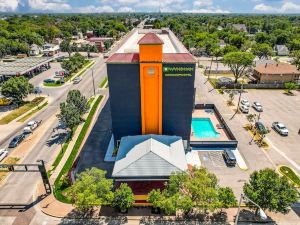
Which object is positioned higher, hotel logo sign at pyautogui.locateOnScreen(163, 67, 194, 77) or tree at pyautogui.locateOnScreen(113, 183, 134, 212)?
hotel logo sign at pyautogui.locateOnScreen(163, 67, 194, 77)

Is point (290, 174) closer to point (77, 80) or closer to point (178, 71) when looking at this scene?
point (178, 71)

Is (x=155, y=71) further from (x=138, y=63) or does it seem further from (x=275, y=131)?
(x=275, y=131)

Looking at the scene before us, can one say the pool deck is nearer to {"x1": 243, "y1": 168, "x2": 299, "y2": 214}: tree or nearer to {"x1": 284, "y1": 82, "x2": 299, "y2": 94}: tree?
{"x1": 243, "y1": 168, "x2": 299, "y2": 214}: tree

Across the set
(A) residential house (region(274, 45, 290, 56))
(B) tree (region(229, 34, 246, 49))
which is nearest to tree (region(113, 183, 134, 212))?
(B) tree (region(229, 34, 246, 49))

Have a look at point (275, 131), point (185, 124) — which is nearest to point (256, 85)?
point (275, 131)

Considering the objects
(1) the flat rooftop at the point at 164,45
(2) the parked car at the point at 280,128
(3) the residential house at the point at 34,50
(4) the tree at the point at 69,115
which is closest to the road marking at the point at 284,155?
(2) the parked car at the point at 280,128

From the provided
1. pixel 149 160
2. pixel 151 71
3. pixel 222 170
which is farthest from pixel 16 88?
pixel 222 170

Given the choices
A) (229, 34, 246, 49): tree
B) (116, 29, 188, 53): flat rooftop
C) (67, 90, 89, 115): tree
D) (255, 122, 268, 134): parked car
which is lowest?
(255, 122, 268, 134): parked car
